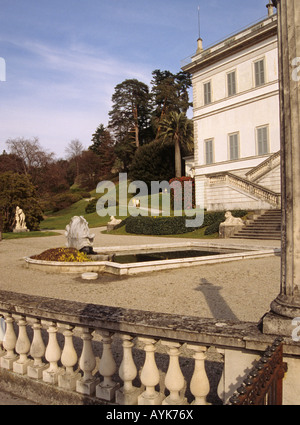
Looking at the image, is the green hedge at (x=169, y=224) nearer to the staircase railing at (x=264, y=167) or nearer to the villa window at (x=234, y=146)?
the staircase railing at (x=264, y=167)

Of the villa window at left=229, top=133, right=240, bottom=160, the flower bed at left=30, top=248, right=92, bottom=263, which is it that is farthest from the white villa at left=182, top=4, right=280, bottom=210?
the flower bed at left=30, top=248, right=92, bottom=263

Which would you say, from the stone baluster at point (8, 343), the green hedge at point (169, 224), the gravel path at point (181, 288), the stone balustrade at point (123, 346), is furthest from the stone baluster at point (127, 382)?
the green hedge at point (169, 224)

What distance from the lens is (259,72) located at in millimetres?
28125

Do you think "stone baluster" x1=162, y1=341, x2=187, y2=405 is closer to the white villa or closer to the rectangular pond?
the rectangular pond

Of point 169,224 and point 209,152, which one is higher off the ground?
point 209,152

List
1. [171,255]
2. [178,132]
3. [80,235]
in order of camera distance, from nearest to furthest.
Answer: [80,235]
[171,255]
[178,132]

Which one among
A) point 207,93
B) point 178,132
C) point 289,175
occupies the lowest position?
point 289,175

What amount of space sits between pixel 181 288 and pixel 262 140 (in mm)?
22887

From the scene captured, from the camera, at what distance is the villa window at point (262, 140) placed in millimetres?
27703

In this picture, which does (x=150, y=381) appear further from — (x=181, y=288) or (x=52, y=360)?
(x=181, y=288)

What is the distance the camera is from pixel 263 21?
2728cm

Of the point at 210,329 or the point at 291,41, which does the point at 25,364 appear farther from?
the point at 291,41

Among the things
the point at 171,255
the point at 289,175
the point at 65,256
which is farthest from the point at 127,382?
the point at 171,255
